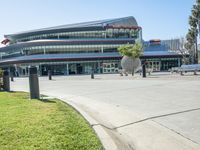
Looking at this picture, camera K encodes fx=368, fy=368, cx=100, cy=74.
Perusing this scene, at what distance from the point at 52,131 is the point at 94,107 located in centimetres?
497

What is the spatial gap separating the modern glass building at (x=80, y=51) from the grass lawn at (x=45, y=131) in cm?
7261

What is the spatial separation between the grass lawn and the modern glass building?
238 feet

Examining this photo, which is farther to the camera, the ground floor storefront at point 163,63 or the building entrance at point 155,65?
the ground floor storefront at point 163,63

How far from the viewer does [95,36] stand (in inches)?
3575

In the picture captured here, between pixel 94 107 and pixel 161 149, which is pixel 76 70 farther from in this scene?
pixel 161 149

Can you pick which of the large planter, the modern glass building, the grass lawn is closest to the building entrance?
the modern glass building

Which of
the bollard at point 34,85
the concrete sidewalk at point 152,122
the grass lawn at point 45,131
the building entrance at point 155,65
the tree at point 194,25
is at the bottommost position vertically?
the building entrance at point 155,65

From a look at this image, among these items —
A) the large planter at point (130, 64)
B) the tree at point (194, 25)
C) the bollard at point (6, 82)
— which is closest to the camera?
the bollard at point (6, 82)

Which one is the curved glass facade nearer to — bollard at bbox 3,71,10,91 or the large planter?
the large planter

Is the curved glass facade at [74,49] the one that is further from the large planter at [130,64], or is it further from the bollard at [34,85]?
the bollard at [34,85]

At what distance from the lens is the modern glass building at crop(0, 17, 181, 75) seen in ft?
275

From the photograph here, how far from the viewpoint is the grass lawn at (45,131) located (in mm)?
6898

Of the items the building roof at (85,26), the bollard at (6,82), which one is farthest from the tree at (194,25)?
the bollard at (6,82)

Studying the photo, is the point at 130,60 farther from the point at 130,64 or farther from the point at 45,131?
the point at 45,131
